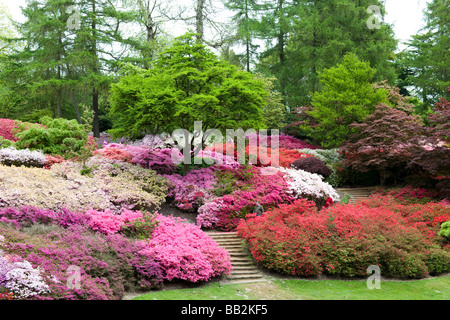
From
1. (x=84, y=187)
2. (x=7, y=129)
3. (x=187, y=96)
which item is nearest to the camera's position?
(x=84, y=187)

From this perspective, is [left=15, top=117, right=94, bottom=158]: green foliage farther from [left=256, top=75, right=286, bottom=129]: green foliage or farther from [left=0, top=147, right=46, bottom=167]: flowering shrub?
[left=256, top=75, right=286, bottom=129]: green foliage

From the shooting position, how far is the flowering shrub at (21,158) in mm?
12227

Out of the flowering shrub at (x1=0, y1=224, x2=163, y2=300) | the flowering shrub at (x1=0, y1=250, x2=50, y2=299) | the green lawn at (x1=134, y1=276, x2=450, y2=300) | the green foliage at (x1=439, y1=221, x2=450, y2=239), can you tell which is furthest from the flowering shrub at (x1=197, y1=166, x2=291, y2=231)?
the flowering shrub at (x1=0, y1=250, x2=50, y2=299)

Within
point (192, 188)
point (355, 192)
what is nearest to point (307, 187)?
point (355, 192)

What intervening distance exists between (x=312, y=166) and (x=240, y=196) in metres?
5.59

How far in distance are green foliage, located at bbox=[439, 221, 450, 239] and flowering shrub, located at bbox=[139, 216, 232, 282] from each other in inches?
246

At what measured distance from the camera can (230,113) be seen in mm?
13352

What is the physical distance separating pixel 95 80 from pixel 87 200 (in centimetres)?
1194

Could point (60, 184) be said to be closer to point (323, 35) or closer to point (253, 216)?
point (253, 216)

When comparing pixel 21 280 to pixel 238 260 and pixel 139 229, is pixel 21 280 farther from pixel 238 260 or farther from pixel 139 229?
pixel 238 260

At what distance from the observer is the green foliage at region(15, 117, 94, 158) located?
1360cm

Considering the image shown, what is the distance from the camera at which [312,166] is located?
1648 centimetres

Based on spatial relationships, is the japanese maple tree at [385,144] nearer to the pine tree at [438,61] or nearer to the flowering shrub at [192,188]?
the flowering shrub at [192,188]

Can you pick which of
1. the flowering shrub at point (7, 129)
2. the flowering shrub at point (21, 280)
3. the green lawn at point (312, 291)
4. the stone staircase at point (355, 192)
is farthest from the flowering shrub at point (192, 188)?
the flowering shrub at point (7, 129)
